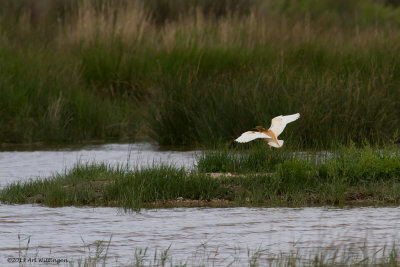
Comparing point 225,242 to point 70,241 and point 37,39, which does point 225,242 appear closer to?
point 70,241

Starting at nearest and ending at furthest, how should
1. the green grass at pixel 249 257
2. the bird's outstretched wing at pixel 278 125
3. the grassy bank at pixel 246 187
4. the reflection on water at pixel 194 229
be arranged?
1. the green grass at pixel 249 257
2. the reflection on water at pixel 194 229
3. the grassy bank at pixel 246 187
4. the bird's outstretched wing at pixel 278 125

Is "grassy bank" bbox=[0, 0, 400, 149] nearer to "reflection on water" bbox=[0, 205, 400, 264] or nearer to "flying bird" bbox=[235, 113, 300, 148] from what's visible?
"flying bird" bbox=[235, 113, 300, 148]

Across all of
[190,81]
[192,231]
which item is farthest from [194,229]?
[190,81]

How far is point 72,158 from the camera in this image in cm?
1361

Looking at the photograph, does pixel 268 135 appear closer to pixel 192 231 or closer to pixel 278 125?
pixel 278 125

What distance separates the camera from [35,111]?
16.1 metres

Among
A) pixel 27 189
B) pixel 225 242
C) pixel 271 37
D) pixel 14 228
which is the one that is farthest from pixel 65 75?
pixel 225 242

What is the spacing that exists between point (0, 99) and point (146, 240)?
912cm

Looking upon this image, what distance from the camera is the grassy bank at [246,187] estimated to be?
30.6 feet

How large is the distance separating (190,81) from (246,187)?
5.37 m

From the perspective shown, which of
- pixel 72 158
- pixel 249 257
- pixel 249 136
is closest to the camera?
pixel 249 257

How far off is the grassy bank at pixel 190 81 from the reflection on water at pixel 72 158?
757mm

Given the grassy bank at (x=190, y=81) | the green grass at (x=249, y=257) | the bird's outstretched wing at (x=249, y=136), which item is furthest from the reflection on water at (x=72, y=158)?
the green grass at (x=249, y=257)

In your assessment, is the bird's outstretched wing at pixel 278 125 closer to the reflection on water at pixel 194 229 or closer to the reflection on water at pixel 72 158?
the reflection on water at pixel 194 229
